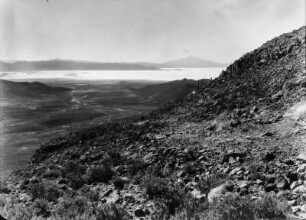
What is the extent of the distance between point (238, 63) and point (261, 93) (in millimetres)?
6141

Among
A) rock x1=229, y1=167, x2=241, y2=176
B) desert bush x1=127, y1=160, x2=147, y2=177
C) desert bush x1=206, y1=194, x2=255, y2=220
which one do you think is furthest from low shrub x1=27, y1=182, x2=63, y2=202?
rock x1=229, y1=167, x2=241, y2=176

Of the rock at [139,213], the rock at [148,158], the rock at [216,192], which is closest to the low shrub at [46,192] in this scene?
the rock at [139,213]

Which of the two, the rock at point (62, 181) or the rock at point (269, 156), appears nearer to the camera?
the rock at point (269, 156)

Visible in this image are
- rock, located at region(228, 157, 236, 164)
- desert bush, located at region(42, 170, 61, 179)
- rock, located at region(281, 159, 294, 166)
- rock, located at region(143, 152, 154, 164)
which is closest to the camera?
rock, located at region(281, 159, 294, 166)

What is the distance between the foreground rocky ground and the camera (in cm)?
975

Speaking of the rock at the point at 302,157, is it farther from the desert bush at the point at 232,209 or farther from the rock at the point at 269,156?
the desert bush at the point at 232,209

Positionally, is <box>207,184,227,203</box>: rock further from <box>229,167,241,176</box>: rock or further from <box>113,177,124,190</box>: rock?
<box>113,177,124,190</box>: rock

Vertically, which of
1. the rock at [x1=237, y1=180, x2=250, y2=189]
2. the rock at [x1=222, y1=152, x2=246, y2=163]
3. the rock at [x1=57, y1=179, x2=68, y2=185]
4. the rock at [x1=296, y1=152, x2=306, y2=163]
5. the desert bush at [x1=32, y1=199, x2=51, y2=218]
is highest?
the rock at [x1=296, y1=152, x2=306, y2=163]

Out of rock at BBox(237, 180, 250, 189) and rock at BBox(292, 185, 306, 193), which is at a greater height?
rock at BBox(292, 185, 306, 193)

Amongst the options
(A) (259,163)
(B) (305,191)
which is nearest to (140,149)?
(A) (259,163)

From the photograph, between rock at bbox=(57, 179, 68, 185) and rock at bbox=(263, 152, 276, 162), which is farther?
rock at bbox=(57, 179, 68, 185)

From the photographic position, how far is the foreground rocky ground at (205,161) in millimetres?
9750

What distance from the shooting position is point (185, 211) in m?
9.19

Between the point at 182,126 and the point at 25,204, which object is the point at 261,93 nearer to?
the point at 182,126
